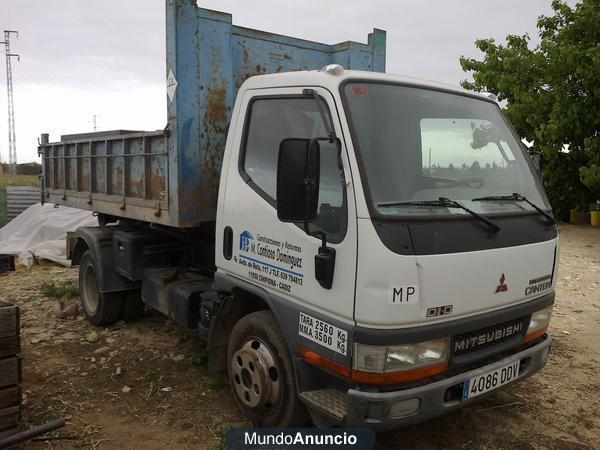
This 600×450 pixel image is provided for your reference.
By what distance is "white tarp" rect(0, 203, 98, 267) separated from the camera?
8930 mm

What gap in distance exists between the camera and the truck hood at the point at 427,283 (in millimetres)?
2490

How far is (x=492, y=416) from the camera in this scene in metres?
3.70

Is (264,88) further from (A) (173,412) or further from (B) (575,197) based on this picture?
(B) (575,197)

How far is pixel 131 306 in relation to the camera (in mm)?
5641

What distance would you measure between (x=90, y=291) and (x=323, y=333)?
391 centimetres

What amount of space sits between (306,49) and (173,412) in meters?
3.19

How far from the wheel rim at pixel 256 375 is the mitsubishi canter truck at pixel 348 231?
0.01m

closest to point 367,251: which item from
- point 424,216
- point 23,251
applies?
point 424,216

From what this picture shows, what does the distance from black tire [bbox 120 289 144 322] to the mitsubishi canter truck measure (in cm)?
148

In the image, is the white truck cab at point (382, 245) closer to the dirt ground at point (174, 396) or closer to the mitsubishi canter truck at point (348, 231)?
the mitsubishi canter truck at point (348, 231)

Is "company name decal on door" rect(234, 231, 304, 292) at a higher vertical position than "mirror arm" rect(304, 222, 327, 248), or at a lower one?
lower

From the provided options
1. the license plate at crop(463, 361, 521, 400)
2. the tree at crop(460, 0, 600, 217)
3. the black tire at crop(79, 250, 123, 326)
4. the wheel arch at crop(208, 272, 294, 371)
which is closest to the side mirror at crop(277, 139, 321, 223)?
the wheel arch at crop(208, 272, 294, 371)

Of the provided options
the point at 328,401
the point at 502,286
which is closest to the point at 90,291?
the point at 328,401

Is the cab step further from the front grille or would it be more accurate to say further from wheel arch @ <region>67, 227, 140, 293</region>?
wheel arch @ <region>67, 227, 140, 293</region>
